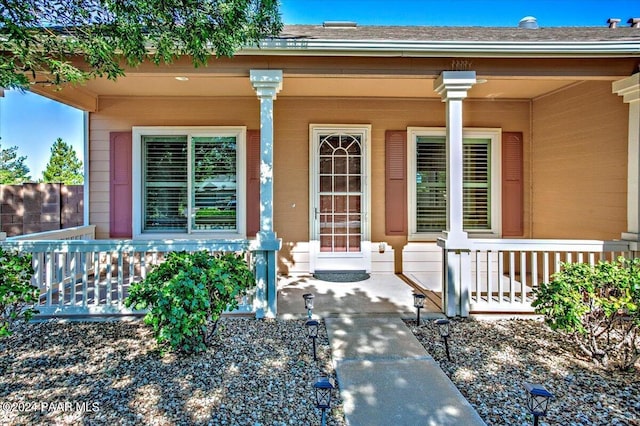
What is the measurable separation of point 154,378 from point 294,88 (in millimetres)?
3919

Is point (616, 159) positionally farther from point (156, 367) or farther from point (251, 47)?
point (156, 367)

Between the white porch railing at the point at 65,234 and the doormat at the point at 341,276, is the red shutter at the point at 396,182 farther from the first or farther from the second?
the white porch railing at the point at 65,234

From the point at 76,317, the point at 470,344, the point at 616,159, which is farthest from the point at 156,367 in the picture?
the point at 616,159

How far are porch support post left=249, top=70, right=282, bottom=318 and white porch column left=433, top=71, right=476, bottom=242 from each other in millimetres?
1812

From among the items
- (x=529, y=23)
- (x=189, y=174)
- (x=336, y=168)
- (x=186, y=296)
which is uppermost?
(x=529, y=23)

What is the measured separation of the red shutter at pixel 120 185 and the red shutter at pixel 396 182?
3.96 meters

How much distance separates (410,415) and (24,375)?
273 centimetres

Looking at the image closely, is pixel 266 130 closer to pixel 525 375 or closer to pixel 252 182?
pixel 252 182

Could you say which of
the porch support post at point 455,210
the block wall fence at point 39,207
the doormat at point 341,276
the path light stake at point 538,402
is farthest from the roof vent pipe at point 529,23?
the block wall fence at point 39,207

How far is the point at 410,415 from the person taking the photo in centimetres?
220

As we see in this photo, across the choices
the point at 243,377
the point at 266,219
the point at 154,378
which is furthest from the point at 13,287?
the point at 266,219

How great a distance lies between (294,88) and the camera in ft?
16.7

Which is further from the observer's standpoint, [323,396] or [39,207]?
[39,207]

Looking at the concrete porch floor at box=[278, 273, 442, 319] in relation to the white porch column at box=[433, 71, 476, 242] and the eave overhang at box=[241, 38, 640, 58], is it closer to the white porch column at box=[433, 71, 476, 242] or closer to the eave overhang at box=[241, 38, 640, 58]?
the white porch column at box=[433, 71, 476, 242]
